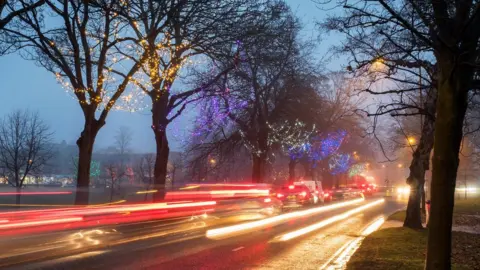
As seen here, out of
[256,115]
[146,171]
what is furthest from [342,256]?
[146,171]

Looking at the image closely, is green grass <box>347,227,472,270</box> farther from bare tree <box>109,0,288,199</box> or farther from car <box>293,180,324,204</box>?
car <box>293,180,324,204</box>

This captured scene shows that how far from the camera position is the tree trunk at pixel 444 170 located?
21.6ft

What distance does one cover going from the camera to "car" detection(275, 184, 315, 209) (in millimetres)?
33125

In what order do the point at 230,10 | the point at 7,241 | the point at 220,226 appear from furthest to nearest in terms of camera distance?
the point at 220,226, the point at 230,10, the point at 7,241

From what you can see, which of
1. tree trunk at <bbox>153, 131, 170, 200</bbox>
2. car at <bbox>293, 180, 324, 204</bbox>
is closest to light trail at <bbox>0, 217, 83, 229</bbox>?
tree trunk at <bbox>153, 131, 170, 200</bbox>

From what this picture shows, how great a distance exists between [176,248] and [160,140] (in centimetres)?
1265

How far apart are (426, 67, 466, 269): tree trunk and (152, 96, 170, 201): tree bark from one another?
60.7ft

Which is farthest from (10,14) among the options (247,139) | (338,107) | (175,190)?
(338,107)

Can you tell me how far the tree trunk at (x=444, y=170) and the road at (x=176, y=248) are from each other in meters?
4.34

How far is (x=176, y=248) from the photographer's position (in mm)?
12789

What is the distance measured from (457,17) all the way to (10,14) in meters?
12.9

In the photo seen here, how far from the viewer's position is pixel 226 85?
2898 centimetres

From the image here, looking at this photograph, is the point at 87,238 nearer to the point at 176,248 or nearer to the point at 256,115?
the point at 176,248

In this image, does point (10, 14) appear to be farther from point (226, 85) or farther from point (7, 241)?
point (226, 85)
